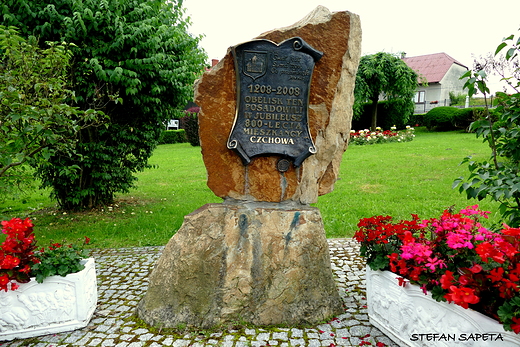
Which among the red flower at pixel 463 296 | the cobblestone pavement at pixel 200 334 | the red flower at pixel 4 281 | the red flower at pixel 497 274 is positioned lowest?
the cobblestone pavement at pixel 200 334

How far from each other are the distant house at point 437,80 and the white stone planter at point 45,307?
→ 102ft

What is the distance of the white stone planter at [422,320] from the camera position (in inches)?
88.3

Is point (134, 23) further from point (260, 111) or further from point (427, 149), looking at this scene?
point (427, 149)

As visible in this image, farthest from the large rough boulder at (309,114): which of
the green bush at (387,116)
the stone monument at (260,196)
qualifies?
the green bush at (387,116)

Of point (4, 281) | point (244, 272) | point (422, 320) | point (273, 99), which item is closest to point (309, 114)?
point (273, 99)

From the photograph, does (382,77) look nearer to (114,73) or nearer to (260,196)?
(114,73)

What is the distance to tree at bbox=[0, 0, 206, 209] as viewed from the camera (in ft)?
19.2

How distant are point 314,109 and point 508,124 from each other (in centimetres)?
163

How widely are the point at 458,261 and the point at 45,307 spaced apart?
330 centimetres

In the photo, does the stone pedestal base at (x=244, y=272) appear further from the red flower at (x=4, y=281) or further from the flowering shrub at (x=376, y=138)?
the flowering shrub at (x=376, y=138)

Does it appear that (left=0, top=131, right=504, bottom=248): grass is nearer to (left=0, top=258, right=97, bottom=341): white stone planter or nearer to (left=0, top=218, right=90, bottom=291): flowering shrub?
(left=0, top=218, right=90, bottom=291): flowering shrub

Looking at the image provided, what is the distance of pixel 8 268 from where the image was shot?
2.99m

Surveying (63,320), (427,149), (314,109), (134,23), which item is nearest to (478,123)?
(314,109)

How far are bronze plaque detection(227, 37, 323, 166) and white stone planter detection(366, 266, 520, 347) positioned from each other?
1.34 meters
